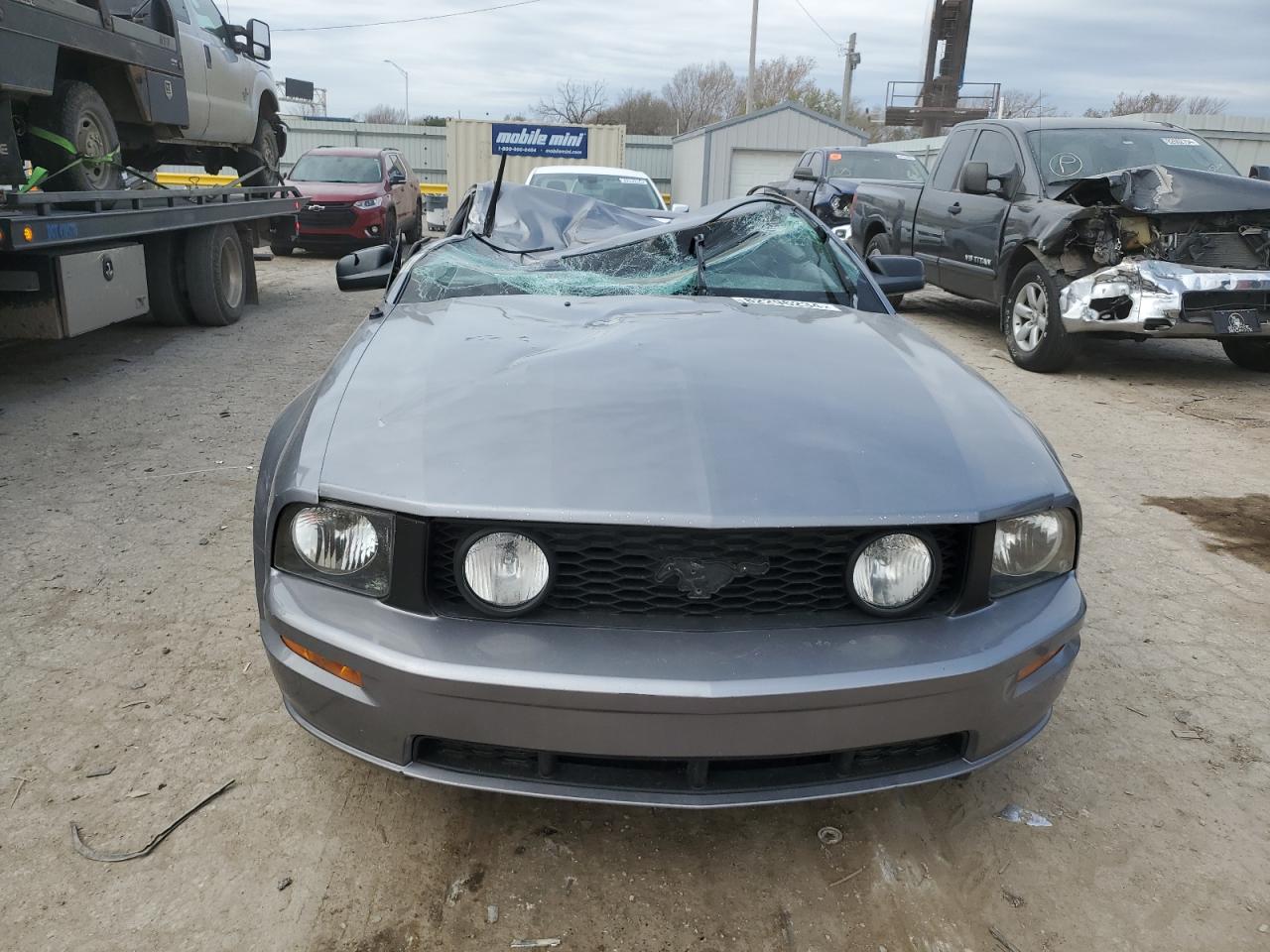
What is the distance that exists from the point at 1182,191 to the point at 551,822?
5976 mm

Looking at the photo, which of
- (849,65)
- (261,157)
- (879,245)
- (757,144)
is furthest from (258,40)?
(849,65)

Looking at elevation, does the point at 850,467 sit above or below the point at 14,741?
above

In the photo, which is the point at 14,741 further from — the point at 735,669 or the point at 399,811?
the point at 735,669

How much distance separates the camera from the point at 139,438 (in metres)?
4.95

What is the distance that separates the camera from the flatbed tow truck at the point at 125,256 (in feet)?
17.4

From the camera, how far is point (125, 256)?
254 inches

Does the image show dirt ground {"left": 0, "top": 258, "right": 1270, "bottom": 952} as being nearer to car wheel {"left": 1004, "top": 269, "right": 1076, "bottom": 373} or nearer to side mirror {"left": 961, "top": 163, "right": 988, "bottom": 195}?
car wheel {"left": 1004, "top": 269, "right": 1076, "bottom": 373}

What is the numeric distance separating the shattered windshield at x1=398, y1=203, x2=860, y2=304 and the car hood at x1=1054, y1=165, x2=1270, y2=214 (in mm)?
3744

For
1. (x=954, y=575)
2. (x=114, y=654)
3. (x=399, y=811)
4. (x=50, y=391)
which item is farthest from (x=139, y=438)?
(x=954, y=575)

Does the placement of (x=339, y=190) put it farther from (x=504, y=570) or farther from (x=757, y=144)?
(x=757, y=144)

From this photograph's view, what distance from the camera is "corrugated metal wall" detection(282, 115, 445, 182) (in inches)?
1147

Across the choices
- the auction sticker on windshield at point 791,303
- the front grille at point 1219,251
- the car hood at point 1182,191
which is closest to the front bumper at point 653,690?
the auction sticker on windshield at point 791,303

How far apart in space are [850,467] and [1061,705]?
4.12 ft

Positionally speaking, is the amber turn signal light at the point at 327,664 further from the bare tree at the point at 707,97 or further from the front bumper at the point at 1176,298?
the bare tree at the point at 707,97
